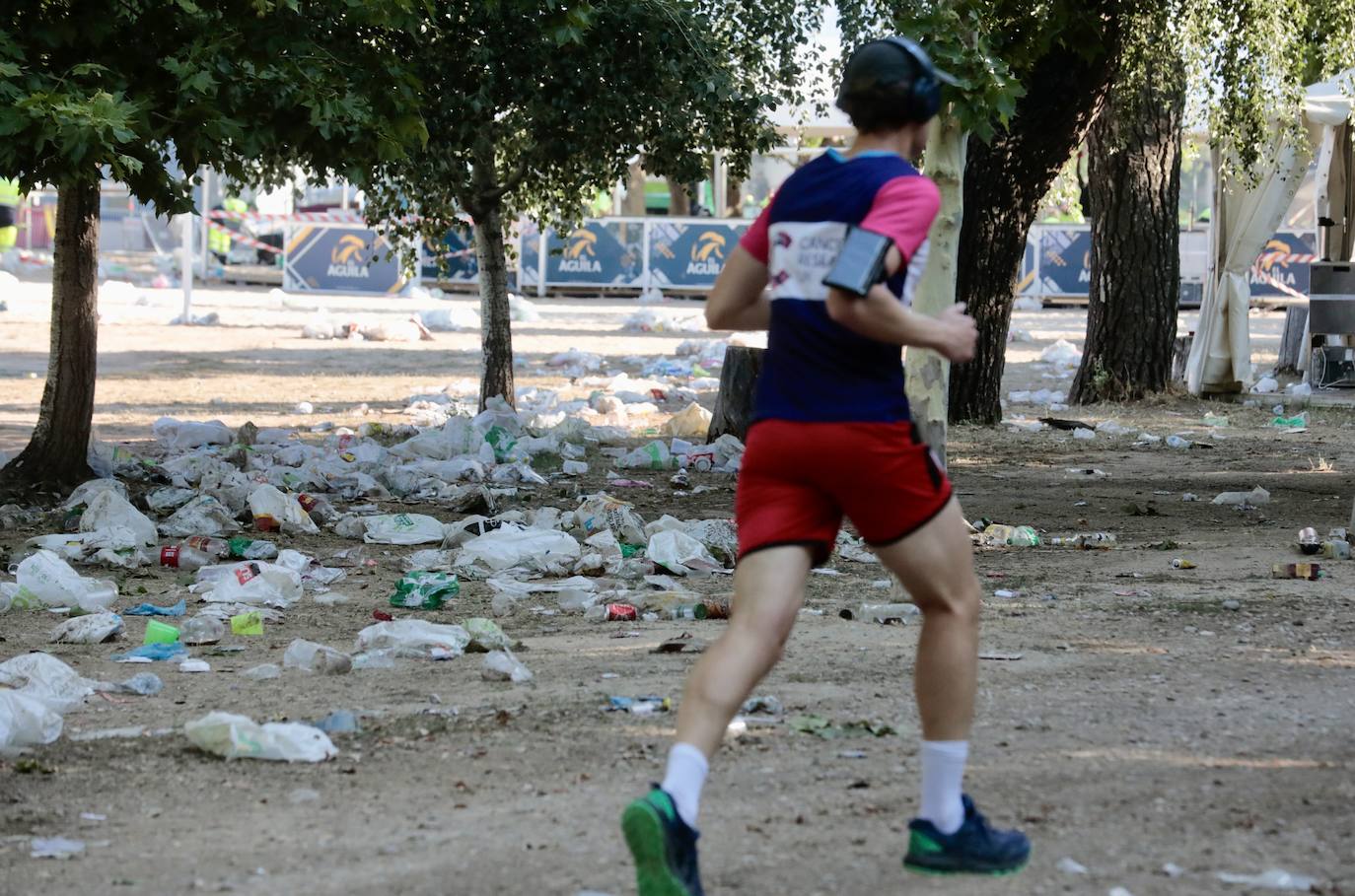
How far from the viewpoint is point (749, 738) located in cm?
457

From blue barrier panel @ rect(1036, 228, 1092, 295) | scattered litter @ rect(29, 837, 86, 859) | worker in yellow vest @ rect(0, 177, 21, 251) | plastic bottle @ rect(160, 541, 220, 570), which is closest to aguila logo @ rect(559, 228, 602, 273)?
blue barrier panel @ rect(1036, 228, 1092, 295)

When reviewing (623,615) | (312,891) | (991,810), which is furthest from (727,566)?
(312,891)

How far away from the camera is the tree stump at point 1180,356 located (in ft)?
60.2

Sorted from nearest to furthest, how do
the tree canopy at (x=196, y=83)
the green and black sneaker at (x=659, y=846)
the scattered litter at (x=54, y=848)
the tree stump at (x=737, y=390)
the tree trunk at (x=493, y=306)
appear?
the green and black sneaker at (x=659, y=846)
the scattered litter at (x=54, y=848)
the tree canopy at (x=196, y=83)
the tree stump at (x=737, y=390)
the tree trunk at (x=493, y=306)

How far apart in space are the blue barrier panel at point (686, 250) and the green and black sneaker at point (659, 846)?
31.6 metres

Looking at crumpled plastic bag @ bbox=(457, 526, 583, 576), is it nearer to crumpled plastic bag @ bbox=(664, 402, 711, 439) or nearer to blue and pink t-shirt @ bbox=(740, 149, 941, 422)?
blue and pink t-shirt @ bbox=(740, 149, 941, 422)

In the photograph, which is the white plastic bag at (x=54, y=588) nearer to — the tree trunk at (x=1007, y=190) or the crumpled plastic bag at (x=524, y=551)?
the crumpled plastic bag at (x=524, y=551)

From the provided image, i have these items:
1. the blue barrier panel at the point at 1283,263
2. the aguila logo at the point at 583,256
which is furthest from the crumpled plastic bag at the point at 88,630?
the blue barrier panel at the point at 1283,263

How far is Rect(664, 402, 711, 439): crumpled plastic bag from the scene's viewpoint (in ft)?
45.1

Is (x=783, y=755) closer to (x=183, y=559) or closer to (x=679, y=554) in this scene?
(x=679, y=554)

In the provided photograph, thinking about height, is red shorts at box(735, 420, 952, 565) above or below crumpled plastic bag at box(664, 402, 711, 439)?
above

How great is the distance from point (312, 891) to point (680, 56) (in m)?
8.01

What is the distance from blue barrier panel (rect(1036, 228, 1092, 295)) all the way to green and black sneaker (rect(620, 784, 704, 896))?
3304 cm

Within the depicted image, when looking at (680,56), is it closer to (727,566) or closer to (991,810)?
(727,566)
